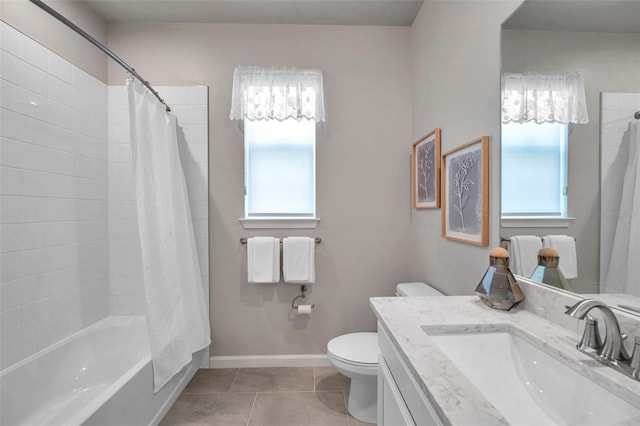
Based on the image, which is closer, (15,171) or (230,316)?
(15,171)

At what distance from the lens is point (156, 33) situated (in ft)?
7.22

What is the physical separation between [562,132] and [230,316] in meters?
2.23

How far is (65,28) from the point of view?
6.10 ft

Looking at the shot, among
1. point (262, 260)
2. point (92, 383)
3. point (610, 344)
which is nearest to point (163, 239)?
point (262, 260)

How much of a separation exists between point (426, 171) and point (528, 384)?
1.38 metres

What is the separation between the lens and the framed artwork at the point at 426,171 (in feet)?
5.89

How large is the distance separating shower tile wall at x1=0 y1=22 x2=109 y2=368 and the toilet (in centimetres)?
167

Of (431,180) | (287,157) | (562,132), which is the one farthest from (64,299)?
(562,132)

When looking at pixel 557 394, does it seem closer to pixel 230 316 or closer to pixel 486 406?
pixel 486 406

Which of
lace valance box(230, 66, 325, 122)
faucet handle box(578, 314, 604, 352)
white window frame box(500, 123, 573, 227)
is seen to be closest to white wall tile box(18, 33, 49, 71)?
lace valance box(230, 66, 325, 122)

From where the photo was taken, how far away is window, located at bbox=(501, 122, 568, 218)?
3.04 feet

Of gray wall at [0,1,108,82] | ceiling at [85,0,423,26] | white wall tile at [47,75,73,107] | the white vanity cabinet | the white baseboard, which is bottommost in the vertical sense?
the white baseboard

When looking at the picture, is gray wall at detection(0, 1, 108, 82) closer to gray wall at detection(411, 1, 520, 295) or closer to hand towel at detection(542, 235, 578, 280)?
gray wall at detection(411, 1, 520, 295)

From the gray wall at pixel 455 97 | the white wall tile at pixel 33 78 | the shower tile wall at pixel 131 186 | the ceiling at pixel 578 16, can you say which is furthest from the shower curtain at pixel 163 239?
the ceiling at pixel 578 16
